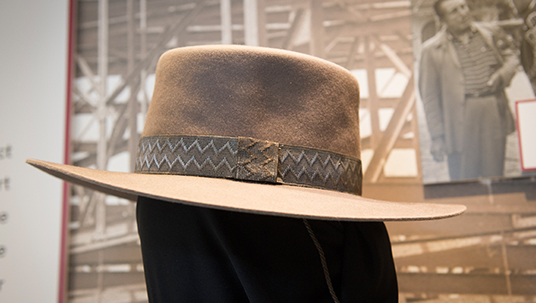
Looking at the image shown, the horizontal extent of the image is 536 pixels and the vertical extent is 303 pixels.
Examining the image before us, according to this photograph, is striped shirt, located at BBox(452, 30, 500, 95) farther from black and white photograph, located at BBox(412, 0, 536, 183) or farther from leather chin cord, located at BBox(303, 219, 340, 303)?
leather chin cord, located at BBox(303, 219, 340, 303)

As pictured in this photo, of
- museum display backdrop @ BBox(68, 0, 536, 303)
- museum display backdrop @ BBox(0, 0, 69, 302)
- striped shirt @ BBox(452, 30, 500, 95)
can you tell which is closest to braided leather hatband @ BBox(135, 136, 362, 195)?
museum display backdrop @ BBox(68, 0, 536, 303)

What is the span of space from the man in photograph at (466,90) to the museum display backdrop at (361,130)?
4 cm

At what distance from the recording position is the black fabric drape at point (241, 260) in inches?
26.9

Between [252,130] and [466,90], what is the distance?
798 mm

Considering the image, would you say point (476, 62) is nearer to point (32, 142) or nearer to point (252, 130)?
point (252, 130)

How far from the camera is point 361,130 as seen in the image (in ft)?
4.00

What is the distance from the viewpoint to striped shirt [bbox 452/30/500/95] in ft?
3.67

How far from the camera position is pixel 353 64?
1233 millimetres

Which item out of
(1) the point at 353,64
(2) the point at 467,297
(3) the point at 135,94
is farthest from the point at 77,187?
(2) the point at 467,297

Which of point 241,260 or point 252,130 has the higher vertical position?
point 252,130

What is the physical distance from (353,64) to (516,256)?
0.77 m

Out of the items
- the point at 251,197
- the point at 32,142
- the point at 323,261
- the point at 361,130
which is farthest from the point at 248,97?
the point at 32,142

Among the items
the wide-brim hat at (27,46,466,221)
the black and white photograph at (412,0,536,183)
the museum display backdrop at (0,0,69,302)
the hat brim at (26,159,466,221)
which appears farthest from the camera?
the museum display backdrop at (0,0,69,302)

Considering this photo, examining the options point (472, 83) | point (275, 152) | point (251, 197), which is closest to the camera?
point (251, 197)
